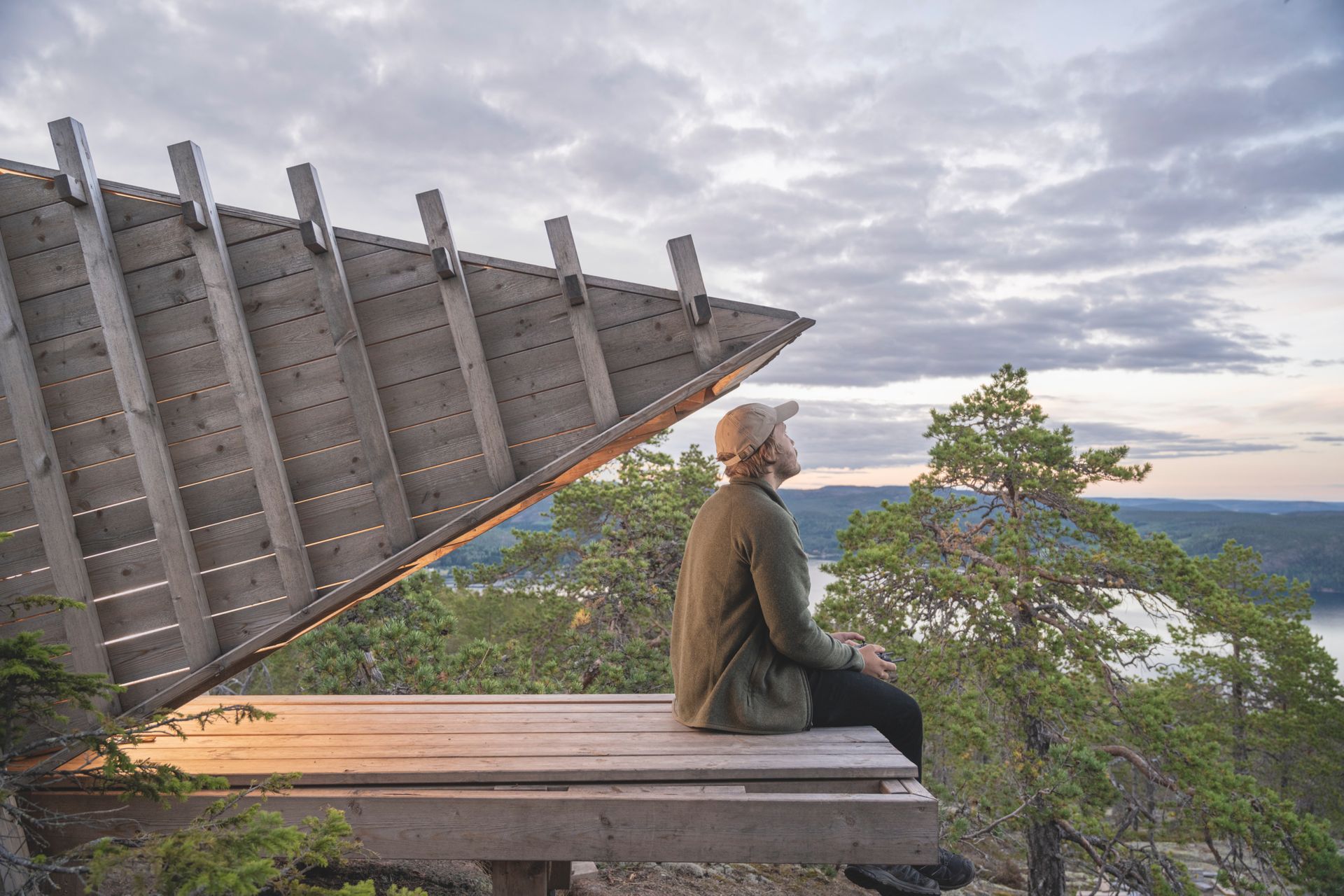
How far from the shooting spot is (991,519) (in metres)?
6.79

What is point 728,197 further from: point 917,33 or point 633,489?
point 633,489

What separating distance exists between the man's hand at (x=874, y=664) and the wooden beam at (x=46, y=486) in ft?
9.05

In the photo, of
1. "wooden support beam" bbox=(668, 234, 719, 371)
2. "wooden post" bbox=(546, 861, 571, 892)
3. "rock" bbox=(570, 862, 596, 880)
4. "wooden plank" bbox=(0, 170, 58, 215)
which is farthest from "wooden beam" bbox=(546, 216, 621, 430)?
"rock" bbox=(570, 862, 596, 880)

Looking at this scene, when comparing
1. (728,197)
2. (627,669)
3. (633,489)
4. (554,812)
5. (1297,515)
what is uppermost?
(728,197)

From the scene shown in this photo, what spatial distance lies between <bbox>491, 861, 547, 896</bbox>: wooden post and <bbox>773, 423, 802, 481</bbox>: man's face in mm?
1541

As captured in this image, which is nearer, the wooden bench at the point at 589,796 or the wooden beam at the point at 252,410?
the wooden bench at the point at 589,796

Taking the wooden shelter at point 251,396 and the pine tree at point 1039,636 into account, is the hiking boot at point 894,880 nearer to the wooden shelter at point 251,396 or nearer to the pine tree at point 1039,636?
the wooden shelter at point 251,396

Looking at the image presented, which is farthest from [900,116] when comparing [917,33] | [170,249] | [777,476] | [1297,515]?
[1297,515]

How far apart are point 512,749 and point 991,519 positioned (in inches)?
216

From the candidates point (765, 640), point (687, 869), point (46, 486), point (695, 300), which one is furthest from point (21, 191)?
point (687, 869)

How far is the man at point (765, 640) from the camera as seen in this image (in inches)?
97.2

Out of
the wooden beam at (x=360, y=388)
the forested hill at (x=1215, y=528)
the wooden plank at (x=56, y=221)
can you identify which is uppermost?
the wooden plank at (x=56, y=221)

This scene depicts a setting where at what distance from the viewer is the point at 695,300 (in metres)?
2.52

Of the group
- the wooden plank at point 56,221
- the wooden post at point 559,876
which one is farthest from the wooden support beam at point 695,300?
the wooden post at point 559,876
